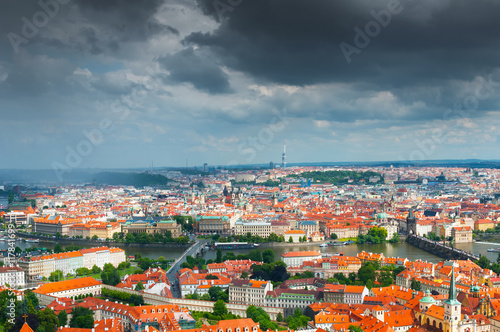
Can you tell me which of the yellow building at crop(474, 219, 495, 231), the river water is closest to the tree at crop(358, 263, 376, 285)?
the river water

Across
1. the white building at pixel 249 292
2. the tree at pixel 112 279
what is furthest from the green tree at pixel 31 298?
the white building at pixel 249 292

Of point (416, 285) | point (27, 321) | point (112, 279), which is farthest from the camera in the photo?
point (112, 279)

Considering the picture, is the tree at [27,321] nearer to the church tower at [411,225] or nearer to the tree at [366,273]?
the tree at [366,273]

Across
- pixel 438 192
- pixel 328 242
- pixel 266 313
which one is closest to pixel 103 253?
pixel 266 313

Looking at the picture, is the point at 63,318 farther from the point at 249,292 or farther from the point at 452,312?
the point at 452,312

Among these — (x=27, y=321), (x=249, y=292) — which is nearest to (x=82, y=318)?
(x=27, y=321)

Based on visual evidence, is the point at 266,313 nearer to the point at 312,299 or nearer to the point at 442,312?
the point at 312,299
